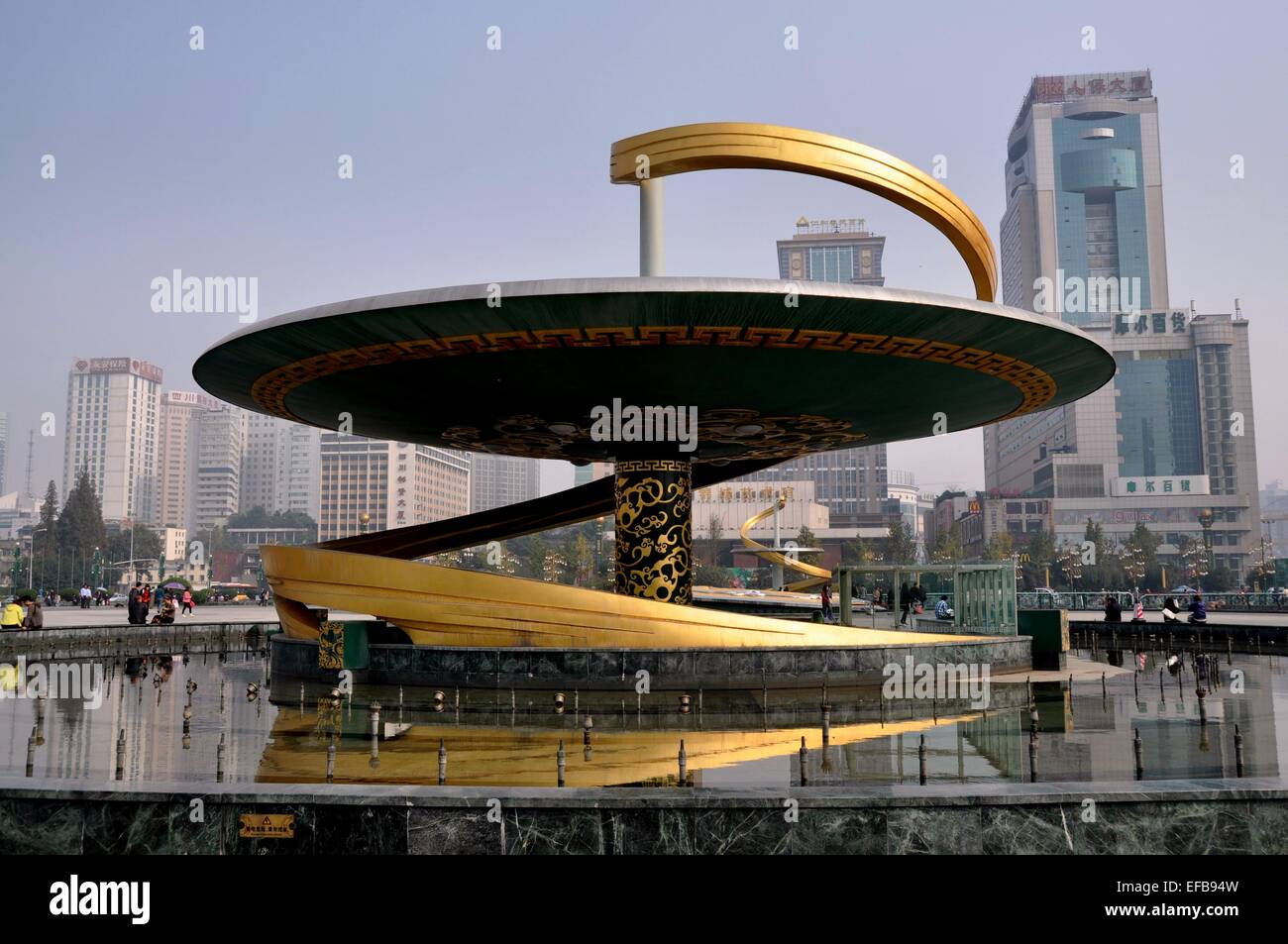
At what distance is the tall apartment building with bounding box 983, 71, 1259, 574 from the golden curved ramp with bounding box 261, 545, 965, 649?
86.9m

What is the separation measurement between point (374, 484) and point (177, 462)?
59345mm

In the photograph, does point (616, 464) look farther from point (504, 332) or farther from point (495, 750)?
point (495, 750)

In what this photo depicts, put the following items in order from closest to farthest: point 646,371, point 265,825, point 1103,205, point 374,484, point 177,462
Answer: point 265,825
point 646,371
point 374,484
point 1103,205
point 177,462

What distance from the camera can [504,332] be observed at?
14.0 metres

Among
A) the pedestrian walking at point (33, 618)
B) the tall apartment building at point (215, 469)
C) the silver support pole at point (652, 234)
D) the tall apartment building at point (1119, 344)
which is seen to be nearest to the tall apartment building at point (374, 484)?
the tall apartment building at point (215, 469)

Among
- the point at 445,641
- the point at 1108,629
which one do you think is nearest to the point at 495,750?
the point at 445,641

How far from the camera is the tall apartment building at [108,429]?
164000mm

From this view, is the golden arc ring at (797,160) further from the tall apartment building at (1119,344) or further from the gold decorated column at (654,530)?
the tall apartment building at (1119,344)

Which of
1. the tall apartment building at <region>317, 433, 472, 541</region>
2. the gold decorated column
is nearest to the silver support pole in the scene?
the gold decorated column

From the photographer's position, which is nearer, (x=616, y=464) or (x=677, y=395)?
(x=677, y=395)

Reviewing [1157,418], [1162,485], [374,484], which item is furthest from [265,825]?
[1157,418]

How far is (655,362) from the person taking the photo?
50.8ft

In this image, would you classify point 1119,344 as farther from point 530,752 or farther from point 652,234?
point 530,752
